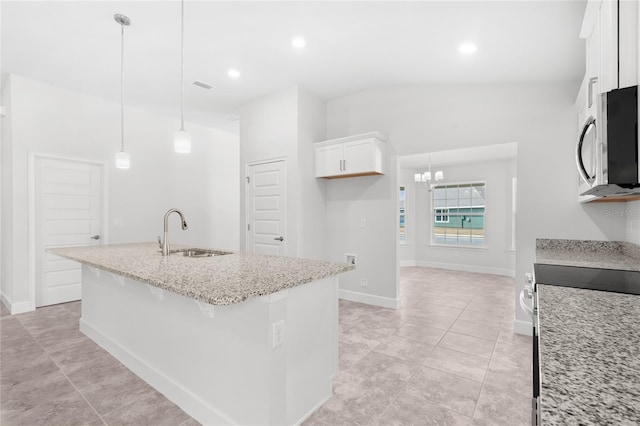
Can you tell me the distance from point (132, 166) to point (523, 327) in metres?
5.66

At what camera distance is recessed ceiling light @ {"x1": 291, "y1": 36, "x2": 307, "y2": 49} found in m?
2.99

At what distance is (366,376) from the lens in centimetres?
234

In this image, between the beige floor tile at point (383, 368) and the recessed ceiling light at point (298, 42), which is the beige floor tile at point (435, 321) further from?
the recessed ceiling light at point (298, 42)

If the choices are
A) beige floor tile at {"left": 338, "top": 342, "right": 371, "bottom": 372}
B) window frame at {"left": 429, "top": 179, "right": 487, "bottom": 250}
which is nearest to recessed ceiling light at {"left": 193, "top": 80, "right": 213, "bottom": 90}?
beige floor tile at {"left": 338, "top": 342, "right": 371, "bottom": 372}

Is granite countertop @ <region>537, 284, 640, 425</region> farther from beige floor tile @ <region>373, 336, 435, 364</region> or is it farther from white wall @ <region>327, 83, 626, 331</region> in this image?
white wall @ <region>327, 83, 626, 331</region>

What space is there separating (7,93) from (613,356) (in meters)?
5.88

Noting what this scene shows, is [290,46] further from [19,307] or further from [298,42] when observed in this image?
[19,307]

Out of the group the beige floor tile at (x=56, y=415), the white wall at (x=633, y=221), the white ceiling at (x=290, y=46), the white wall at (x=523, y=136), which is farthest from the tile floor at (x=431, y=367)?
the white ceiling at (x=290, y=46)

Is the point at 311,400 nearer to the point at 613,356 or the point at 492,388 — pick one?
the point at 492,388

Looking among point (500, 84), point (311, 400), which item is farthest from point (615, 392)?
point (500, 84)

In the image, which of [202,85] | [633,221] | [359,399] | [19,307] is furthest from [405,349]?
[19,307]

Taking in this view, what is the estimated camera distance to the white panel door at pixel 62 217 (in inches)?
159

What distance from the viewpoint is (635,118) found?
1.10m

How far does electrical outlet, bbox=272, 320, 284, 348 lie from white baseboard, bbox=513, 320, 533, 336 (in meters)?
2.79
